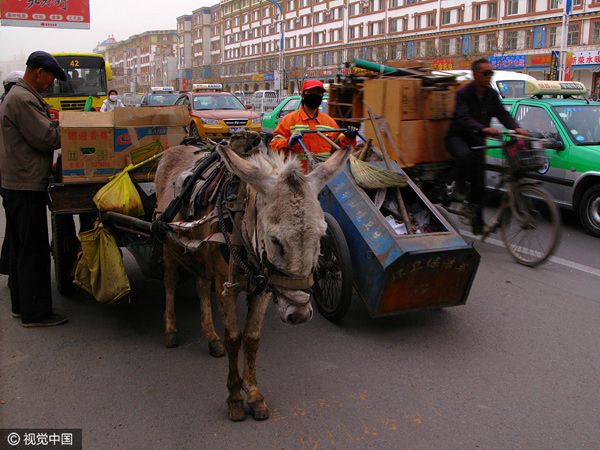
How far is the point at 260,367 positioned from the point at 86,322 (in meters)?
1.83

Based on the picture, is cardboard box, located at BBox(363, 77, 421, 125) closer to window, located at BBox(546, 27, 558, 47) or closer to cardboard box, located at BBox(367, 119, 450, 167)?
cardboard box, located at BBox(367, 119, 450, 167)

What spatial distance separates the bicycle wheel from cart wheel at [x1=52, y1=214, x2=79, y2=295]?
4702mm

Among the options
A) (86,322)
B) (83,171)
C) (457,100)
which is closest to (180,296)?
(86,322)

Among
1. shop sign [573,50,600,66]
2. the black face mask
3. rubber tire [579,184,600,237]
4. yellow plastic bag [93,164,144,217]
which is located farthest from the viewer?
shop sign [573,50,600,66]

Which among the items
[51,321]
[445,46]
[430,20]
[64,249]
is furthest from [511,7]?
[51,321]

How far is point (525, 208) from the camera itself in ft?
18.2

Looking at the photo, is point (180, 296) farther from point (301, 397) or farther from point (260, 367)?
point (301, 397)

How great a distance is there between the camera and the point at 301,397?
3340 millimetres

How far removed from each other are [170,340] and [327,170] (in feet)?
7.04

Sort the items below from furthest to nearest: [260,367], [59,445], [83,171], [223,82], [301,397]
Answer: [223,82] < [83,171] < [260,367] < [301,397] < [59,445]

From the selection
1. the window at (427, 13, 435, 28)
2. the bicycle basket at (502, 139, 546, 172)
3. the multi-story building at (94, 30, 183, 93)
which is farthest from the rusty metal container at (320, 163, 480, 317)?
the multi-story building at (94, 30, 183, 93)

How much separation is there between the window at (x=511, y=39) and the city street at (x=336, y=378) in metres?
49.7

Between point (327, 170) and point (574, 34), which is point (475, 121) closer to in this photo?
point (327, 170)

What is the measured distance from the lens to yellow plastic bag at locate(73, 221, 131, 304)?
411 cm
